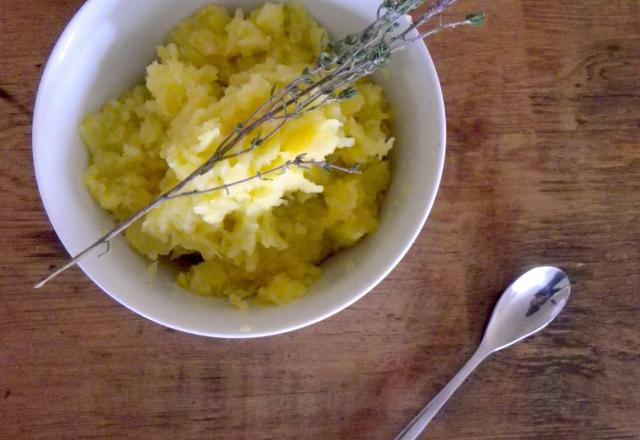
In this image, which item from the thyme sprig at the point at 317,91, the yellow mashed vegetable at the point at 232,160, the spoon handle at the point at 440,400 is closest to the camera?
the thyme sprig at the point at 317,91

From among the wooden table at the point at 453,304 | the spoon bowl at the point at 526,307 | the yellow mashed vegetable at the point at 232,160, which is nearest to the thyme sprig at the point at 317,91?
the yellow mashed vegetable at the point at 232,160

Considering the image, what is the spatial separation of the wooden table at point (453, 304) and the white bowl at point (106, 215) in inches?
6.4

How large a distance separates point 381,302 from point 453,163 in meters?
0.29

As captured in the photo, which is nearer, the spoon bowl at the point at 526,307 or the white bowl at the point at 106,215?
the white bowl at the point at 106,215

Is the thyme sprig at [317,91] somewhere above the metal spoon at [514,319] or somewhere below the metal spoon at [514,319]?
above

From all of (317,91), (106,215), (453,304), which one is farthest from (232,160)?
(453,304)

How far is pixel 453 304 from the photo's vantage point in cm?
127

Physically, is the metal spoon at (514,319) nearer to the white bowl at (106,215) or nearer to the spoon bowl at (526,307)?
the spoon bowl at (526,307)

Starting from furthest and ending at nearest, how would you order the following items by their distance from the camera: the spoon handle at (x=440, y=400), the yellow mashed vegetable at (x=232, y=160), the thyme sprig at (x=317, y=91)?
the spoon handle at (x=440, y=400) < the yellow mashed vegetable at (x=232, y=160) < the thyme sprig at (x=317, y=91)

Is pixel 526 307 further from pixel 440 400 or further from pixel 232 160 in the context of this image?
pixel 232 160

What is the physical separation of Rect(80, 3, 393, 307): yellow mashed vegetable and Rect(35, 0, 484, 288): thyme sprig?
0.10ft

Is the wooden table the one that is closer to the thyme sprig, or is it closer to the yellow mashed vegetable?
the yellow mashed vegetable

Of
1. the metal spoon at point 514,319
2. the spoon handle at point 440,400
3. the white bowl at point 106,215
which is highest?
the white bowl at point 106,215

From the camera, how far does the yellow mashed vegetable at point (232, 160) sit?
1.03 metres
